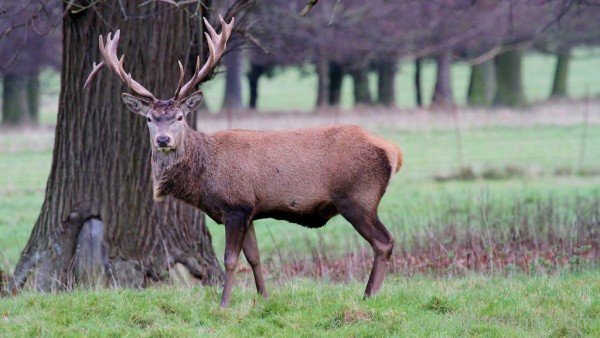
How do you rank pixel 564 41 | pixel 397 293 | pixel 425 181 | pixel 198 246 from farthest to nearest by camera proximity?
pixel 564 41 → pixel 425 181 → pixel 198 246 → pixel 397 293

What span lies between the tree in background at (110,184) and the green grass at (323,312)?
1541 mm

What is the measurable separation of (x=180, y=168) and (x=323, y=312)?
186cm

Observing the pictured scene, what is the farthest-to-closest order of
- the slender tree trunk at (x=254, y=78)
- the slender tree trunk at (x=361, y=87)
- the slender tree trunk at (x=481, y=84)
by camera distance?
the slender tree trunk at (x=254, y=78), the slender tree trunk at (x=361, y=87), the slender tree trunk at (x=481, y=84)

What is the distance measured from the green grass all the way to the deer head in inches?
50.2

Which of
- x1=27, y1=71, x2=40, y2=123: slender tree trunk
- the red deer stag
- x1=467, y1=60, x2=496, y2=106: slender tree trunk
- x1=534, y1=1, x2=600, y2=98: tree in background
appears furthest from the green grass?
x1=27, y1=71, x2=40, y2=123: slender tree trunk

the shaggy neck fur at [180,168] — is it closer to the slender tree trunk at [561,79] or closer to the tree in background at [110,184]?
the tree in background at [110,184]

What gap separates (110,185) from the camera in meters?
9.92

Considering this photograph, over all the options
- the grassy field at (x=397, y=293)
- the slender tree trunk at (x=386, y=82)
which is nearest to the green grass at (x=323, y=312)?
the grassy field at (x=397, y=293)

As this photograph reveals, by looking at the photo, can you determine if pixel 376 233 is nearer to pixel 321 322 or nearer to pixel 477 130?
pixel 321 322

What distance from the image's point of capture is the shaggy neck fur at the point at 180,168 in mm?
8273

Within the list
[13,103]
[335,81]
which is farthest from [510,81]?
[13,103]

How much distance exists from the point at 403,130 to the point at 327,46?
7989mm

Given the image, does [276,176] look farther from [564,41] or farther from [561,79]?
[561,79]

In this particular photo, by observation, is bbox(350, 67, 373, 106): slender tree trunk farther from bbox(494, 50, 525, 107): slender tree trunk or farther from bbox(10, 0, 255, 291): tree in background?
bbox(10, 0, 255, 291): tree in background
